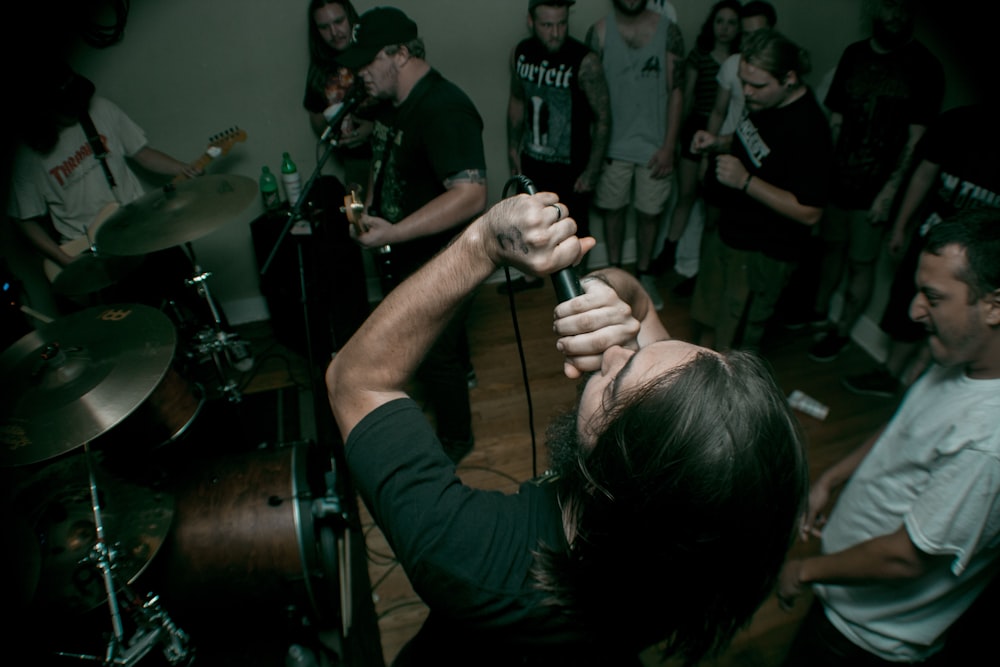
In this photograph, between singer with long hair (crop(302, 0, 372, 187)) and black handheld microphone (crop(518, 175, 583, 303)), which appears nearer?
black handheld microphone (crop(518, 175, 583, 303))

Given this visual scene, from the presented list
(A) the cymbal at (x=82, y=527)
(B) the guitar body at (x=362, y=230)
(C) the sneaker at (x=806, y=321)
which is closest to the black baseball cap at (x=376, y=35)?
(B) the guitar body at (x=362, y=230)

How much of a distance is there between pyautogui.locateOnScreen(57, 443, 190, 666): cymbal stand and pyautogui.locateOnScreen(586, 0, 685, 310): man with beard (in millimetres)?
3124

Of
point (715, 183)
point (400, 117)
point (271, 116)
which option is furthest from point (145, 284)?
point (715, 183)

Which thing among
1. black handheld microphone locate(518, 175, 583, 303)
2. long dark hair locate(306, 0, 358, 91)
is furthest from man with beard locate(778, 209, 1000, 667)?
long dark hair locate(306, 0, 358, 91)

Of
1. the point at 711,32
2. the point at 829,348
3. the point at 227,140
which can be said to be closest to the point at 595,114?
the point at 711,32

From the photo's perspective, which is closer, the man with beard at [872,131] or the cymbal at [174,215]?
the cymbal at [174,215]

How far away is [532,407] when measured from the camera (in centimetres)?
280

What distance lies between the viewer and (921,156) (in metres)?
2.68

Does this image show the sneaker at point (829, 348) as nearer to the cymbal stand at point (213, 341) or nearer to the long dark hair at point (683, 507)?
the long dark hair at point (683, 507)

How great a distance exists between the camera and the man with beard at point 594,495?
0.77 m

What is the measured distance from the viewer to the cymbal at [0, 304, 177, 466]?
1416mm

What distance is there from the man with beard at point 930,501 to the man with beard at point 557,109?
7.46ft

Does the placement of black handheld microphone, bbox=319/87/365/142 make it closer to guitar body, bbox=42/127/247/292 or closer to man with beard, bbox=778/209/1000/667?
guitar body, bbox=42/127/247/292

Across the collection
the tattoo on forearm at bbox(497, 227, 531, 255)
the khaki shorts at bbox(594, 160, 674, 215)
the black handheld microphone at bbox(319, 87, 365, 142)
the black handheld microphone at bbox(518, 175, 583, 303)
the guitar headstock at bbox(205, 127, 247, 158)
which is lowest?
the khaki shorts at bbox(594, 160, 674, 215)
